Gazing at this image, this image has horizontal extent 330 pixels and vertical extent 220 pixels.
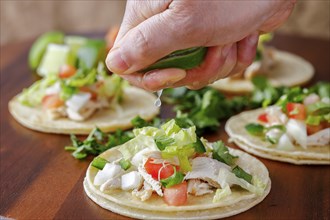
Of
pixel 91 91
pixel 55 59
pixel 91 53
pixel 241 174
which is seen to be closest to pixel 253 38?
pixel 241 174

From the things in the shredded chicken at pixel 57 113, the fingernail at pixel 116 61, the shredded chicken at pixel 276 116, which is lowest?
the shredded chicken at pixel 276 116

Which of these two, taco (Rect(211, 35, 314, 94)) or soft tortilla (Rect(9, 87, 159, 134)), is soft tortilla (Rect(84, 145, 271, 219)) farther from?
taco (Rect(211, 35, 314, 94))

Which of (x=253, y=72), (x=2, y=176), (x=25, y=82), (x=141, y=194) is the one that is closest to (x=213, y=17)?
(x=141, y=194)

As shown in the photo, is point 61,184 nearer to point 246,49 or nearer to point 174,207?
point 174,207

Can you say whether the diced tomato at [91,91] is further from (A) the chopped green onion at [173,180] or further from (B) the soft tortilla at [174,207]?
(A) the chopped green onion at [173,180]

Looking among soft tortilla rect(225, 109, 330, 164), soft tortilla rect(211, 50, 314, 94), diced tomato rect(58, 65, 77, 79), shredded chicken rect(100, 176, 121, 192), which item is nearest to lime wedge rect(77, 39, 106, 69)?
diced tomato rect(58, 65, 77, 79)

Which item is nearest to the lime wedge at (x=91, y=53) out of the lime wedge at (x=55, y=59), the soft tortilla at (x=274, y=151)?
the lime wedge at (x=55, y=59)
